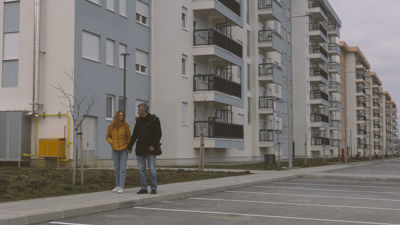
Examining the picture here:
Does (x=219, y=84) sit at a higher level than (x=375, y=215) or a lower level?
higher

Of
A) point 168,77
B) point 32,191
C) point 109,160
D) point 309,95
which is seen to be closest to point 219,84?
point 168,77

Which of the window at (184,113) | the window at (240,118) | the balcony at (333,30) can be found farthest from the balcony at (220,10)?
the balcony at (333,30)

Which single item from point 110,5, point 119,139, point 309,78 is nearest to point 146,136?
point 119,139

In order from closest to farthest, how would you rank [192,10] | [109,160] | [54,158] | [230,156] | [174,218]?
[174,218] < [54,158] < [109,160] < [192,10] < [230,156]

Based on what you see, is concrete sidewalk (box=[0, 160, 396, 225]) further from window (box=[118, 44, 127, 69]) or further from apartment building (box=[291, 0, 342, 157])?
apartment building (box=[291, 0, 342, 157])

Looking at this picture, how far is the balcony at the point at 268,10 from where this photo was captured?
47844 mm

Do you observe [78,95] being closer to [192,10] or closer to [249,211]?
[192,10]

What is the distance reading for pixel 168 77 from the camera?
104 ft

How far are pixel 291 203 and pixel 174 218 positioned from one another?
Answer: 3.49 meters

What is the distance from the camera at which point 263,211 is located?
385 inches

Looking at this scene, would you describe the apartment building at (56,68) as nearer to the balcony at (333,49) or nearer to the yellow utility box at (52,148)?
the yellow utility box at (52,148)

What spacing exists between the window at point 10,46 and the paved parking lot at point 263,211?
16663mm

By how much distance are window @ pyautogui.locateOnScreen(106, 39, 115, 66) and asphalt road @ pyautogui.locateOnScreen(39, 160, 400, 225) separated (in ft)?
53.1

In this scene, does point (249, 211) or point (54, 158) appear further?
point (54, 158)
